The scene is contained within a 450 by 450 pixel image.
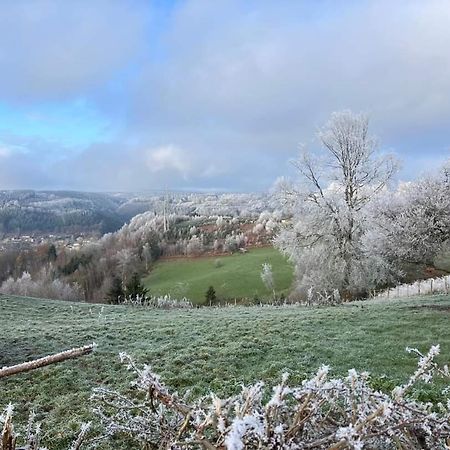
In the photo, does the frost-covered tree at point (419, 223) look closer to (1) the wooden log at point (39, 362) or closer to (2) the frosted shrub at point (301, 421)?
(2) the frosted shrub at point (301, 421)

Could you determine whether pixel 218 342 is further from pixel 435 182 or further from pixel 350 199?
pixel 350 199

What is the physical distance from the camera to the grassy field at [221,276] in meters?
41.1

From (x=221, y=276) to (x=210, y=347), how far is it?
120 ft

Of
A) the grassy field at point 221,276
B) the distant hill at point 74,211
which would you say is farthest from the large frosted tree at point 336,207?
the distant hill at point 74,211

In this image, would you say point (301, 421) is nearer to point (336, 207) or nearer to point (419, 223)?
point (419, 223)

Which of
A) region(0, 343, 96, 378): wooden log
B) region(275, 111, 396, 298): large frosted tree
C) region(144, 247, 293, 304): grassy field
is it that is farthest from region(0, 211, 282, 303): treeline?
region(0, 343, 96, 378): wooden log

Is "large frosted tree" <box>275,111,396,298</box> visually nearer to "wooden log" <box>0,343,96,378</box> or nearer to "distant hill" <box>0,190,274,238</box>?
"wooden log" <box>0,343,96,378</box>

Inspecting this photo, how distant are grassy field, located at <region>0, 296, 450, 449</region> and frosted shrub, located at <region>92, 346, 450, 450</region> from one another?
5.13 metres

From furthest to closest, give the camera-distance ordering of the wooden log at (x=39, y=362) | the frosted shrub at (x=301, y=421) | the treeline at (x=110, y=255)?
the treeline at (x=110, y=255), the wooden log at (x=39, y=362), the frosted shrub at (x=301, y=421)

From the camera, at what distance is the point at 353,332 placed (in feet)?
35.6

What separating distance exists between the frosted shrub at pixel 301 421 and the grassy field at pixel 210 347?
5.13m

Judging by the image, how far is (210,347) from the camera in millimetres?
9695

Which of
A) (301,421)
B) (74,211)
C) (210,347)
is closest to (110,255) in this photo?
(210,347)

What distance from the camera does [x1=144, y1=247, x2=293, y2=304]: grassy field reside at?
1617 inches
